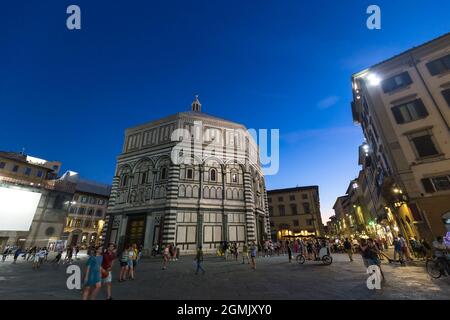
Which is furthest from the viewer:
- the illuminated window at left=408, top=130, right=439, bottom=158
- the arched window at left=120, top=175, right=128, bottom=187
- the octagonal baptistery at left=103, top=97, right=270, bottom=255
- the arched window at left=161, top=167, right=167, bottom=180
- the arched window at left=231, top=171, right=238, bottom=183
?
the arched window at left=120, top=175, right=128, bottom=187

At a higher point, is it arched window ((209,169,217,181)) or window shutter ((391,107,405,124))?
window shutter ((391,107,405,124))

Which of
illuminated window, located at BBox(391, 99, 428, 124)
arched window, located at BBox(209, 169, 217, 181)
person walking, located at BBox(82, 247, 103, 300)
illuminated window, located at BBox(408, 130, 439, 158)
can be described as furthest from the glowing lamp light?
person walking, located at BBox(82, 247, 103, 300)

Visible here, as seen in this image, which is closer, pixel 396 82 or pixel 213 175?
pixel 396 82

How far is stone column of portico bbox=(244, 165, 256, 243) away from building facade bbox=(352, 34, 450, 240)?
45.3ft

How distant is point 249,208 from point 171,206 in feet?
30.6

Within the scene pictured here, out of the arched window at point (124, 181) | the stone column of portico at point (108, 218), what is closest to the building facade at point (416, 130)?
the arched window at point (124, 181)

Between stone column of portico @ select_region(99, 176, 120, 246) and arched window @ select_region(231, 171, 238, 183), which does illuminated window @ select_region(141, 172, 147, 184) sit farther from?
arched window @ select_region(231, 171, 238, 183)

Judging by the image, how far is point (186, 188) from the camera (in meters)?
25.0

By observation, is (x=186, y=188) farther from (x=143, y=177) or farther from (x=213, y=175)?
(x=143, y=177)

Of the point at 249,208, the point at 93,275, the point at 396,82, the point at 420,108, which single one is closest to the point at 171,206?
the point at 249,208

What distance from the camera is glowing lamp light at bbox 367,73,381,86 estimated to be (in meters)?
20.7

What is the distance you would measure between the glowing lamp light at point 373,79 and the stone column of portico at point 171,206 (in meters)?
22.1

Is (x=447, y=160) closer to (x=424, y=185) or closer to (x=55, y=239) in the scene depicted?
(x=424, y=185)
